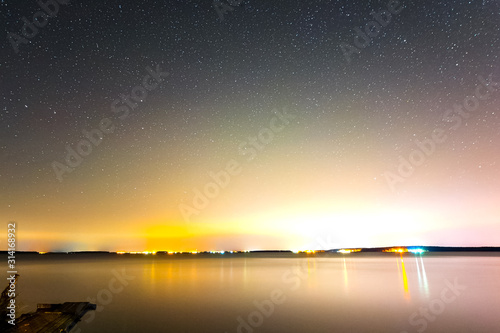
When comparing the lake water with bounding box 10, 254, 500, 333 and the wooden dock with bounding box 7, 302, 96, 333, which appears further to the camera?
the lake water with bounding box 10, 254, 500, 333

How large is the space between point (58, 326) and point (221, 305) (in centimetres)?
1856

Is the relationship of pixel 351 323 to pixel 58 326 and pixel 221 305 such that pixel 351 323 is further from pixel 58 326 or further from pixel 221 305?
pixel 58 326

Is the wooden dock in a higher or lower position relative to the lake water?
higher

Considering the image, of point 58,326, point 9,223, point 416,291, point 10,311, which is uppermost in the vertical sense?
point 9,223

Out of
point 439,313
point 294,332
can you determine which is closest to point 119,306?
point 294,332

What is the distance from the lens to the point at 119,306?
114 feet

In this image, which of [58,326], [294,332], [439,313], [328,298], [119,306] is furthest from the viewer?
[328,298]

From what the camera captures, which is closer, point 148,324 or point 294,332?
point 294,332

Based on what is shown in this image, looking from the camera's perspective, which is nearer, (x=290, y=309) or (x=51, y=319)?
(x=51, y=319)

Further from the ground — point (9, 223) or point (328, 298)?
point (9, 223)

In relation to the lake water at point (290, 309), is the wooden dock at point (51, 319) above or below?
above

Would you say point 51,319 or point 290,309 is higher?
point 51,319

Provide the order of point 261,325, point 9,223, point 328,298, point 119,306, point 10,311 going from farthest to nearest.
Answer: point 328,298 < point 119,306 < point 261,325 < point 10,311 < point 9,223

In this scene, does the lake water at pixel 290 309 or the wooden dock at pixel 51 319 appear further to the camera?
the lake water at pixel 290 309
